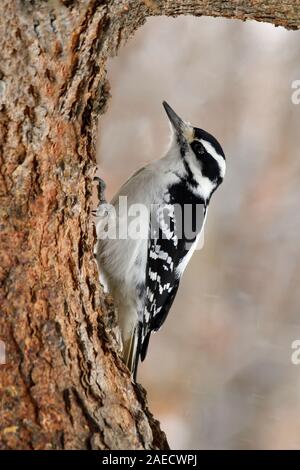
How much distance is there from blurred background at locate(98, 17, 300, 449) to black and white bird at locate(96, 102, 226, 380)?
546 millimetres

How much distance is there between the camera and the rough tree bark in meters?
2.28

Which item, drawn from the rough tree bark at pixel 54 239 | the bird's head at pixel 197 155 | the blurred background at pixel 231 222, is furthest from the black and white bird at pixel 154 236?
the rough tree bark at pixel 54 239

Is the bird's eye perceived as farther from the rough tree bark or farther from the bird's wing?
the rough tree bark

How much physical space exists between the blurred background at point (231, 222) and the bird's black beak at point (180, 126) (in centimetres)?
45

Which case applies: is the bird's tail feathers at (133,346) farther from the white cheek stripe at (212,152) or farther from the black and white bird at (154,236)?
the white cheek stripe at (212,152)

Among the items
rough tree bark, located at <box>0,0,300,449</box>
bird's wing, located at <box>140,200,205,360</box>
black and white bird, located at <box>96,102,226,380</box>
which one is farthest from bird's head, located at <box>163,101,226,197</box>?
rough tree bark, located at <box>0,0,300,449</box>

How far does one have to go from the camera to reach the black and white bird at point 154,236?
3623 millimetres

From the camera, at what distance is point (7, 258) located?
235 cm

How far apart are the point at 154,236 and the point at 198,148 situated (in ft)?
1.90

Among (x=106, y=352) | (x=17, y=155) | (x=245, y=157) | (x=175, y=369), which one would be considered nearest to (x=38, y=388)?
(x=106, y=352)

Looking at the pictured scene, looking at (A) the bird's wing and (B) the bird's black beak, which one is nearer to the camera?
(A) the bird's wing

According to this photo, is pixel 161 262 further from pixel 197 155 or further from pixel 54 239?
pixel 54 239

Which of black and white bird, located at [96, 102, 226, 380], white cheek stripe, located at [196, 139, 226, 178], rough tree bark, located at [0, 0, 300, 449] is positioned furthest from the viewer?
white cheek stripe, located at [196, 139, 226, 178]
